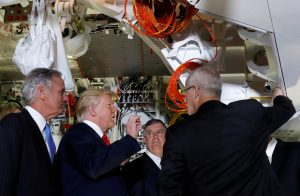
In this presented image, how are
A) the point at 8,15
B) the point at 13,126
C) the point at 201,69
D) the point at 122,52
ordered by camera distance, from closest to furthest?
the point at 13,126, the point at 201,69, the point at 8,15, the point at 122,52

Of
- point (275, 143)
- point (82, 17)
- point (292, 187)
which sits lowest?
point (292, 187)

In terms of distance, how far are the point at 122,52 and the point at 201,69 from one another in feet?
6.53

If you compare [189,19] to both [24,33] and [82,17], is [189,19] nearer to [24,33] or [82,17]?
[82,17]

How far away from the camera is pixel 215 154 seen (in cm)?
162

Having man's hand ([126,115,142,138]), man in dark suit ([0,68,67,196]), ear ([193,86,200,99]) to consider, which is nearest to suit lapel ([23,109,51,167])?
man in dark suit ([0,68,67,196])

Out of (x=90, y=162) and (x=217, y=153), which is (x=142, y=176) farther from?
(x=217, y=153)

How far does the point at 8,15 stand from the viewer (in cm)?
316

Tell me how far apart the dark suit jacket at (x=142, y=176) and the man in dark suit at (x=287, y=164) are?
0.70 m

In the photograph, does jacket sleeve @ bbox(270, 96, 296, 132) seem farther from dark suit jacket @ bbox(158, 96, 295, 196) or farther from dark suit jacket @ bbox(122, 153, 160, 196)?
dark suit jacket @ bbox(122, 153, 160, 196)

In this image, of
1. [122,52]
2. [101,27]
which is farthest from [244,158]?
[122,52]

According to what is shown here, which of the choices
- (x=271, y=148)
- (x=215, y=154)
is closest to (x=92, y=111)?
(x=215, y=154)

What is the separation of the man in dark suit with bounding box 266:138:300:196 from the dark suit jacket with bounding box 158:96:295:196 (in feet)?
1.21

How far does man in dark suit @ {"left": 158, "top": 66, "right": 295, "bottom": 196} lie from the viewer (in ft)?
5.31

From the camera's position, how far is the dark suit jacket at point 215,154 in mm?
1618
